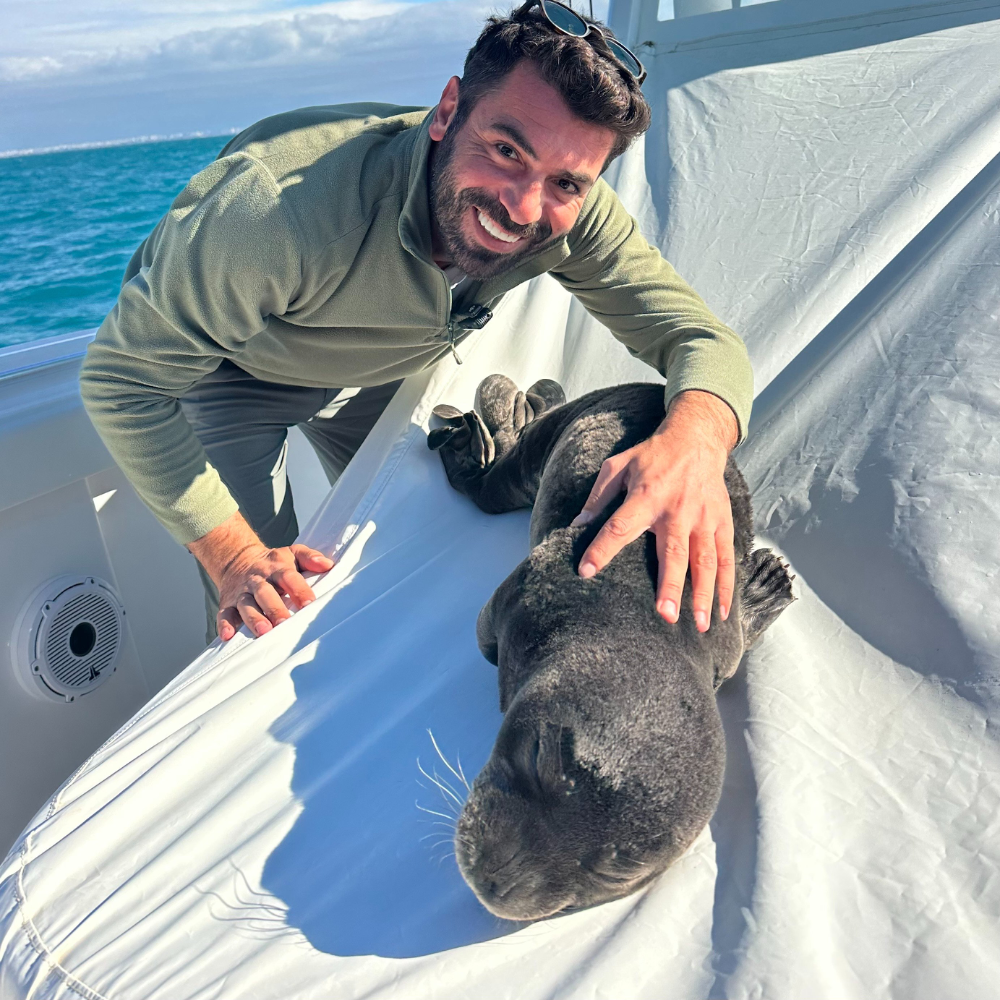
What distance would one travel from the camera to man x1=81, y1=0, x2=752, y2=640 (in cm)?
172

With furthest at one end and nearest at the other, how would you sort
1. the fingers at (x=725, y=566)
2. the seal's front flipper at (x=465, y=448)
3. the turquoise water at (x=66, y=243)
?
the turquoise water at (x=66, y=243), the seal's front flipper at (x=465, y=448), the fingers at (x=725, y=566)

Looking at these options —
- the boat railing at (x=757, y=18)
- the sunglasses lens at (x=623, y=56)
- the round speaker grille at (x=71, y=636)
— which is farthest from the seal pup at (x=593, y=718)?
the boat railing at (x=757, y=18)

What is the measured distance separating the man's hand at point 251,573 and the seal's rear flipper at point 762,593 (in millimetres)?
924

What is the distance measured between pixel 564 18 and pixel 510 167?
12.4 inches

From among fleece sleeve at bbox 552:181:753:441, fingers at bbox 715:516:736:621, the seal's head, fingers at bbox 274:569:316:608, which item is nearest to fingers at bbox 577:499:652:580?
fingers at bbox 715:516:736:621

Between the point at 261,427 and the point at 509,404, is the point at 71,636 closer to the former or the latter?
the point at 261,427

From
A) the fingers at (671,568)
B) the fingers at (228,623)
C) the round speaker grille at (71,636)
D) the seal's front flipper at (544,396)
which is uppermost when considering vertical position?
the fingers at (671,568)

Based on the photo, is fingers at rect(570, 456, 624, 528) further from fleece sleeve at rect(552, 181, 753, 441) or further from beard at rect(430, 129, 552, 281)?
beard at rect(430, 129, 552, 281)

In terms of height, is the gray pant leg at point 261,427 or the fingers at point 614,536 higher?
the fingers at point 614,536

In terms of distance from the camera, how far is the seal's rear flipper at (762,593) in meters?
1.67

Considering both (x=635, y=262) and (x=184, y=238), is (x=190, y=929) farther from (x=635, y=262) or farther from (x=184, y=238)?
(x=635, y=262)

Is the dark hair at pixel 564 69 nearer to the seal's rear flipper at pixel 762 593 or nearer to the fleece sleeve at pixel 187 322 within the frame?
the fleece sleeve at pixel 187 322

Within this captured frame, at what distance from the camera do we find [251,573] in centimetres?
196

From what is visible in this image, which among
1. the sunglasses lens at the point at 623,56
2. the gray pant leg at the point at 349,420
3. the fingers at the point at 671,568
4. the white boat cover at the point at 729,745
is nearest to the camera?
the white boat cover at the point at 729,745
